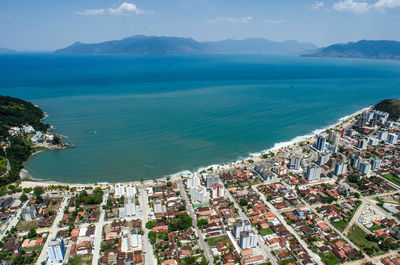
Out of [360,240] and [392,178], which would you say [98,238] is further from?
[392,178]

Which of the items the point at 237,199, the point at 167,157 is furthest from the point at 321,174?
the point at 167,157

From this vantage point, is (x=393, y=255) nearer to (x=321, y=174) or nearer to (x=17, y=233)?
(x=321, y=174)

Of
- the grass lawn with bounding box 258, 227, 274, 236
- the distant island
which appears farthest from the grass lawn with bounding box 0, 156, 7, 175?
the grass lawn with bounding box 258, 227, 274, 236

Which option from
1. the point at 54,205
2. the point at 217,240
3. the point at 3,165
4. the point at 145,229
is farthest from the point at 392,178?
the point at 3,165

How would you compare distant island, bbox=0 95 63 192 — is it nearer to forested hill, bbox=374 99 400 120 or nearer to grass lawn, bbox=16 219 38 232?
grass lawn, bbox=16 219 38 232

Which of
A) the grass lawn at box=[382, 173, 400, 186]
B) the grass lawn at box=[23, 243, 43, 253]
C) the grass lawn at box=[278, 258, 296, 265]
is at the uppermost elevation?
the grass lawn at box=[382, 173, 400, 186]

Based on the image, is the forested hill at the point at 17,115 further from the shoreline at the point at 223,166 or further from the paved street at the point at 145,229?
the paved street at the point at 145,229
